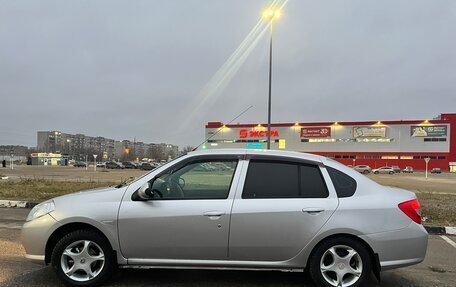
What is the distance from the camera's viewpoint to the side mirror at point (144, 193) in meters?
4.41

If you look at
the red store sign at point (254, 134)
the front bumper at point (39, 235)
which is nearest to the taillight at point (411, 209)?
the front bumper at point (39, 235)

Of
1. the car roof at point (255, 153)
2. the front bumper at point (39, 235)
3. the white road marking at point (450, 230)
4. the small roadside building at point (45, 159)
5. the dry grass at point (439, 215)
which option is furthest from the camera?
the small roadside building at point (45, 159)

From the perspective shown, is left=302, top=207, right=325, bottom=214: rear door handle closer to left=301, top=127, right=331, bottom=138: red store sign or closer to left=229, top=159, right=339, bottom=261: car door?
left=229, top=159, right=339, bottom=261: car door

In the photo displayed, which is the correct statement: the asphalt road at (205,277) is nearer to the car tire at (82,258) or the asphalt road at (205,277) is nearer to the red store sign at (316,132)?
the car tire at (82,258)

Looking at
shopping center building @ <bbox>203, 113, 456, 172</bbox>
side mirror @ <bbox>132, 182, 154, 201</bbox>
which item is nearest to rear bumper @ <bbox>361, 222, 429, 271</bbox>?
side mirror @ <bbox>132, 182, 154, 201</bbox>

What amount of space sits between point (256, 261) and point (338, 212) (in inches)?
41.9

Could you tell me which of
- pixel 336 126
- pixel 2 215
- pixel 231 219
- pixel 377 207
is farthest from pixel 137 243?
pixel 336 126

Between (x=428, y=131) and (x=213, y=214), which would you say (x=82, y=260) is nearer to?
(x=213, y=214)

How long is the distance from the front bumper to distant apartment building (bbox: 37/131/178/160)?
12931 centimetres

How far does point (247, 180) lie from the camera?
4.52 m

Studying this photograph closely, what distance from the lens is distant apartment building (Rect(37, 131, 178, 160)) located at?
144475 millimetres

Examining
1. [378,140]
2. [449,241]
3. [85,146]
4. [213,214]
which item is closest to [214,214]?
[213,214]

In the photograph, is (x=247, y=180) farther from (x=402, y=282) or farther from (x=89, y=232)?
(x=402, y=282)

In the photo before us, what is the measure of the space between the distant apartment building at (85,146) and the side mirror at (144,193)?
130m
